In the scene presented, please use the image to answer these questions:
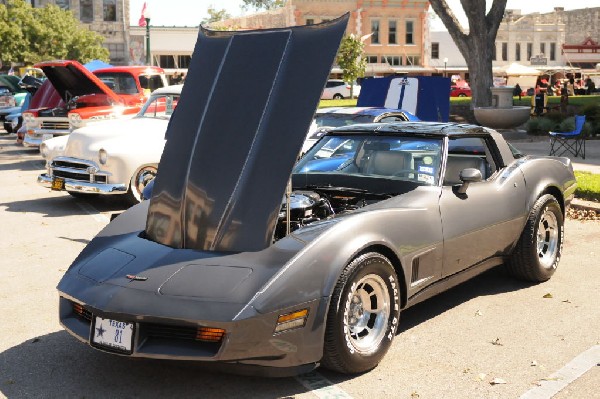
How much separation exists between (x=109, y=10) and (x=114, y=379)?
217ft

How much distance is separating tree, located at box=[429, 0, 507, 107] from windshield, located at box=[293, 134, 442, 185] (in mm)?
17084

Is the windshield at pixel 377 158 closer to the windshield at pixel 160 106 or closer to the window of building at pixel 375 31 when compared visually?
the windshield at pixel 160 106

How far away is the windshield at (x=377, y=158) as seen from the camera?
18.5 ft

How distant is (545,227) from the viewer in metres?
6.59

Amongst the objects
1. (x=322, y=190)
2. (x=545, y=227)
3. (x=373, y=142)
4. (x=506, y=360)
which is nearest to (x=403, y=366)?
(x=506, y=360)

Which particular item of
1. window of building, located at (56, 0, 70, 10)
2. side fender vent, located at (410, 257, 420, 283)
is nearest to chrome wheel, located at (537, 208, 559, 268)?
side fender vent, located at (410, 257, 420, 283)

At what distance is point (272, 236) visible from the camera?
4441 mm

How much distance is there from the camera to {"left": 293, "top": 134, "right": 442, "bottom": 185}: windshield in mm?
5652

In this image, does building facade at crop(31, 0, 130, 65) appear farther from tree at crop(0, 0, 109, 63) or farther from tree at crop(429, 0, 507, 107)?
tree at crop(429, 0, 507, 107)

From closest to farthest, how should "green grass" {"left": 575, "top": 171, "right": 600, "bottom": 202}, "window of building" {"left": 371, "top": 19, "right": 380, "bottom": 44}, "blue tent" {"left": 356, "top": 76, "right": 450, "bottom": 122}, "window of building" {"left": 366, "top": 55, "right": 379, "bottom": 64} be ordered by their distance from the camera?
1. "green grass" {"left": 575, "top": 171, "right": 600, "bottom": 202}
2. "blue tent" {"left": 356, "top": 76, "right": 450, "bottom": 122}
3. "window of building" {"left": 366, "top": 55, "right": 379, "bottom": 64}
4. "window of building" {"left": 371, "top": 19, "right": 380, "bottom": 44}

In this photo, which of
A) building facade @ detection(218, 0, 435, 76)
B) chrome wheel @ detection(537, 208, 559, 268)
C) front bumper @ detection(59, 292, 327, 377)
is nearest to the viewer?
front bumper @ detection(59, 292, 327, 377)

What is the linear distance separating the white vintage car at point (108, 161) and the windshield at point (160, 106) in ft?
4.04

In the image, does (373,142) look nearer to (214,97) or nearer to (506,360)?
(214,97)

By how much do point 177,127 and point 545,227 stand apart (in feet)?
11.1
